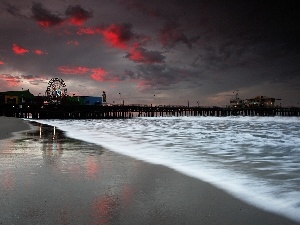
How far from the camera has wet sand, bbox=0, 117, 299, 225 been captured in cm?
340

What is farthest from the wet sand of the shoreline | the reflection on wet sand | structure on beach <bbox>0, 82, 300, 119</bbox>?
structure on beach <bbox>0, 82, 300, 119</bbox>

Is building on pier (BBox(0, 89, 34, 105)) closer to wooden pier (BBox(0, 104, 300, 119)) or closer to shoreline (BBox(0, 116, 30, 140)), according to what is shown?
wooden pier (BBox(0, 104, 300, 119))

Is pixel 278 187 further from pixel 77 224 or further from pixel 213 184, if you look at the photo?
pixel 77 224

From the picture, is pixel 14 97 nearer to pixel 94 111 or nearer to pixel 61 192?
pixel 94 111

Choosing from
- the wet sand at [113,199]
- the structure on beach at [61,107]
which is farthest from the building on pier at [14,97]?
the wet sand at [113,199]

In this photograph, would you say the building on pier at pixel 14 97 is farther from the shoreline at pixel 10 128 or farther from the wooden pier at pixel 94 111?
the shoreline at pixel 10 128

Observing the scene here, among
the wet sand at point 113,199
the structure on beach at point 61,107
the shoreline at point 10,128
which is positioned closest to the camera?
the wet sand at point 113,199

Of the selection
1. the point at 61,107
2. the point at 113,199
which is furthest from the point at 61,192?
the point at 61,107

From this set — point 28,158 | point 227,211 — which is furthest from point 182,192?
point 28,158

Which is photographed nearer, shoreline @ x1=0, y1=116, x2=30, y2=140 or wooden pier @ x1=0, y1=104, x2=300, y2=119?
shoreline @ x1=0, y1=116, x2=30, y2=140

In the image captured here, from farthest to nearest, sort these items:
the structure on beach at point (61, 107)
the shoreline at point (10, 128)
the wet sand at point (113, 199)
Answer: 1. the structure on beach at point (61, 107)
2. the shoreline at point (10, 128)
3. the wet sand at point (113, 199)

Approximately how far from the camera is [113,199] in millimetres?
4156

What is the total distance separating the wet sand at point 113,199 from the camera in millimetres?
3400

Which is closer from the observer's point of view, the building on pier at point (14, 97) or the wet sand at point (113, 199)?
the wet sand at point (113, 199)
